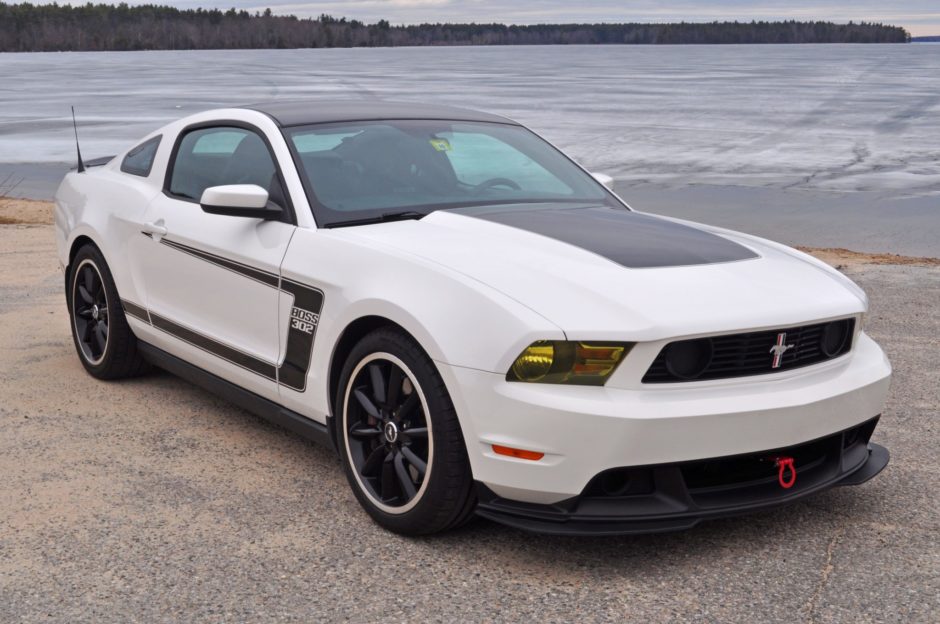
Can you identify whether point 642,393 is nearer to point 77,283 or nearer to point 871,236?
point 77,283

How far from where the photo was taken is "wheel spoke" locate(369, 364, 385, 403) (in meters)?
3.78

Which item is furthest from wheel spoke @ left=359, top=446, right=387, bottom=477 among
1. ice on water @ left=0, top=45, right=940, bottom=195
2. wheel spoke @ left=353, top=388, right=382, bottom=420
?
ice on water @ left=0, top=45, right=940, bottom=195

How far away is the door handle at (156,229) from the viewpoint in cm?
500

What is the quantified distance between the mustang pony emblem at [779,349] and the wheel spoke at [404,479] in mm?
1205

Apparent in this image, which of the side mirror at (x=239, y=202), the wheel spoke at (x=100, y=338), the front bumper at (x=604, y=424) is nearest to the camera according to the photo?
the front bumper at (x=604, y=424)

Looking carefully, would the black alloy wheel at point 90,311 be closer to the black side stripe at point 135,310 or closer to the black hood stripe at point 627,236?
the black side stripe at point 135,310

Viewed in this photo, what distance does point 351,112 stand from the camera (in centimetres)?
486

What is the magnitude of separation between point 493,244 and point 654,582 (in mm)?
1213

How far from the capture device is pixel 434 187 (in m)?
4.55

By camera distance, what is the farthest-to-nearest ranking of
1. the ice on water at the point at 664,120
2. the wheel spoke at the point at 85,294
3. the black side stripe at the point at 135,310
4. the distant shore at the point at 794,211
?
the ice on water at the point at 664,120 → the distant shore at the point at 794,211 → the wheel spoke at the point at 85,294 → the black side stripe at the point at 135,310

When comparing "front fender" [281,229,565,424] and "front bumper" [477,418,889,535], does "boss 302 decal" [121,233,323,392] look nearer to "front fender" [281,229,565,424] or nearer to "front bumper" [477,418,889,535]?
"front fender" [281,229,565,424]

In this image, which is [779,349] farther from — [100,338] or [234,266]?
[100,338]

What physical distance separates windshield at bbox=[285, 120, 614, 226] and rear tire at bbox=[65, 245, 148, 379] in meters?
1.56

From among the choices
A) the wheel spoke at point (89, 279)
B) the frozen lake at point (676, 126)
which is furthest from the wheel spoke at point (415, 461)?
the frozen lake at point (676, 126)
